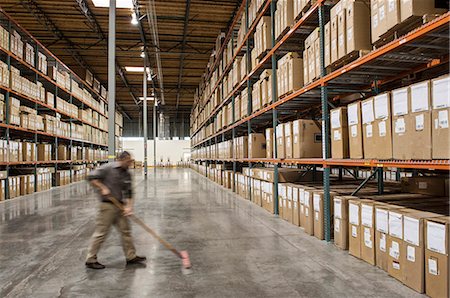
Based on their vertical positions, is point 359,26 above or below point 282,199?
above

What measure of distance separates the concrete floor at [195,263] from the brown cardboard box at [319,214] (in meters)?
0.18

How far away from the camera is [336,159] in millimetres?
4090

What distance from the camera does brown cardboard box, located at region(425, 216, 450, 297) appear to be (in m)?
2.45

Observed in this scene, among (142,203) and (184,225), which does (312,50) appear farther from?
(142,203)

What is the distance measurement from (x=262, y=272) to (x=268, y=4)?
538 centimetres

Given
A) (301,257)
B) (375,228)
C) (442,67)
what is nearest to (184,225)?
(301,257)

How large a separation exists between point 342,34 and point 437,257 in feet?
8.69

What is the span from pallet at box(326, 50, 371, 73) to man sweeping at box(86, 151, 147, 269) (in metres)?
2.91

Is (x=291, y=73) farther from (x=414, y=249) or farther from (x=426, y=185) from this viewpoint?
(x=414, y=249)

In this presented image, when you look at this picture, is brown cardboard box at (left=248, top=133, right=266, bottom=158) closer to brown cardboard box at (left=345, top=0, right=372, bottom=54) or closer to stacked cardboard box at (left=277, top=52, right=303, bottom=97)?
stacked cardboard box at (left=277, top=52, right=303, bottom=97)

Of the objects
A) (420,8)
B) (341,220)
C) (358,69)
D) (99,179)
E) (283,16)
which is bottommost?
(341,220)

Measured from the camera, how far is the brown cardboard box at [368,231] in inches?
131

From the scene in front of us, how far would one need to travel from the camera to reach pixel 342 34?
386 centimetres

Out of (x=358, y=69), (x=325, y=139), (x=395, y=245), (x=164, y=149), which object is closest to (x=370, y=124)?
(x=358, y=69)
